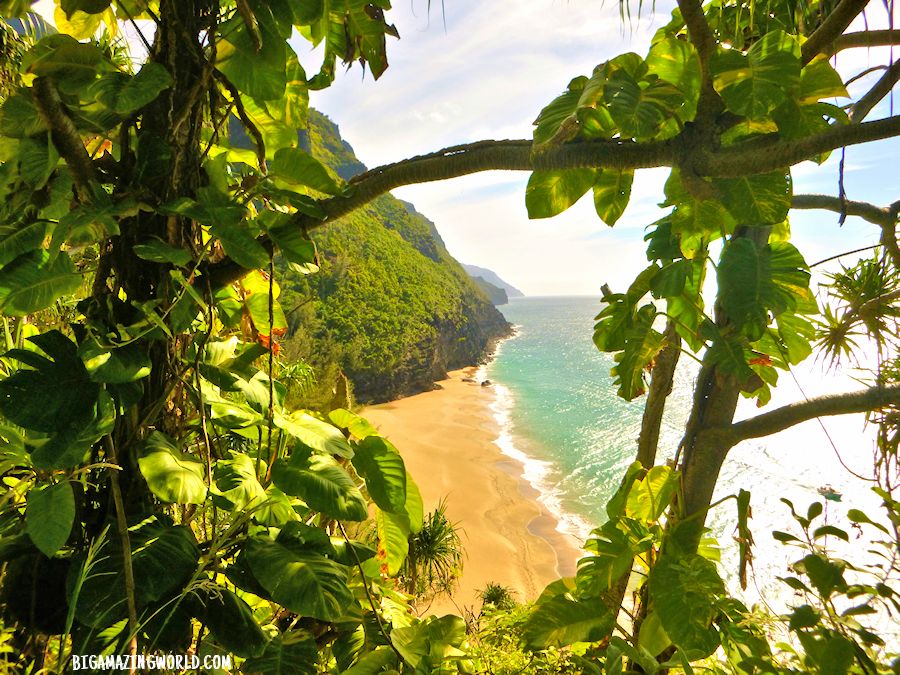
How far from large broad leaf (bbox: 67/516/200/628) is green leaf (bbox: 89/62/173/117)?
0.54 meters

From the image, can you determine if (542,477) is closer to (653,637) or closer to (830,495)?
(830,495)

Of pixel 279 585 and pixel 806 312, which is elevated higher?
pixel 806 312

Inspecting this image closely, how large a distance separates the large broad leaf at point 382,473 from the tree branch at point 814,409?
0.76 m

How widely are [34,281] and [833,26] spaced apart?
1.09 m

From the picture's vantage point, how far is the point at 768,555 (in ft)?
28.1

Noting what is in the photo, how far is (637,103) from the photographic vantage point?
0.52 metres

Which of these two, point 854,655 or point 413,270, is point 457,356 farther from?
point 854,655

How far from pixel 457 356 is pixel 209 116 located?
28.9m

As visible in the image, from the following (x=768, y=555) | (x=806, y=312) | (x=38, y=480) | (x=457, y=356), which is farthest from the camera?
(x=457, y=356)

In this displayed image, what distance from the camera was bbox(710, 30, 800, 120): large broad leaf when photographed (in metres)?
0.50

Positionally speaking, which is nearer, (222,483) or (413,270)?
(222,483)

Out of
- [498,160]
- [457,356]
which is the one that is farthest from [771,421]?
[457,356]

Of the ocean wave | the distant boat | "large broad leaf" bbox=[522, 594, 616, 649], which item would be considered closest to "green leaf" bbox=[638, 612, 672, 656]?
"large broad leaf" bbox=[522, 594, 616, 649]

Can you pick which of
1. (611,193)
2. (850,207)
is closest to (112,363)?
(611,193)
